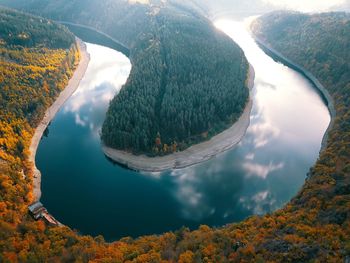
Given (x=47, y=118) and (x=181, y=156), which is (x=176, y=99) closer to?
(x=181, y=156)

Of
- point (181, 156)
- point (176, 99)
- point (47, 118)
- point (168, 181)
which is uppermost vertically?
point (176, 99)

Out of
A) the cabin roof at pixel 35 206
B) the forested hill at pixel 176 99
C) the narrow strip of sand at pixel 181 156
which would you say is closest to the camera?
the cabin roof at pixel 35 206

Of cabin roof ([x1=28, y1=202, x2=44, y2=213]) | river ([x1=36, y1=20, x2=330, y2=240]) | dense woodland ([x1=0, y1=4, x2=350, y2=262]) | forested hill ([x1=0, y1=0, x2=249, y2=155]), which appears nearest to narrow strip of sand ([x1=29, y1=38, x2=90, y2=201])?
river ([x1=36, y1=20, x2=330, y2=240])

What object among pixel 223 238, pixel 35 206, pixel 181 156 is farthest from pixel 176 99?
pixel 223 238

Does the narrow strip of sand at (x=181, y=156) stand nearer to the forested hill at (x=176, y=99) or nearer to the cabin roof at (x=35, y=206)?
the forested hill at (x=176, y=99)

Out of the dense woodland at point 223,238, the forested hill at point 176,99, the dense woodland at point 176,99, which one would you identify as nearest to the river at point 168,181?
the forested hill at point 176,99

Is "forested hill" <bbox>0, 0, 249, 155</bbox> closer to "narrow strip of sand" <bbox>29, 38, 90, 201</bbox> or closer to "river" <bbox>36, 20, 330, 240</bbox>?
"river" <bbox>36, 20, 330, 240</bbox>
